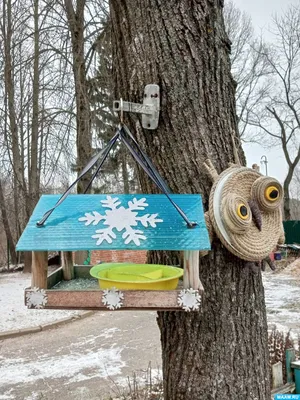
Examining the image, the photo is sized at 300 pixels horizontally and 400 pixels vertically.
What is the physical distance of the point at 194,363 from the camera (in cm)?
165

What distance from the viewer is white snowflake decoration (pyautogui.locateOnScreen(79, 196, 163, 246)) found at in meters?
1.23

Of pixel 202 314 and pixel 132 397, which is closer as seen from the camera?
pixel 202 314

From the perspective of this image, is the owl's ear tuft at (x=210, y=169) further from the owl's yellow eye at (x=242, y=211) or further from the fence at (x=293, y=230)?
the fence at (x=293, y=230)

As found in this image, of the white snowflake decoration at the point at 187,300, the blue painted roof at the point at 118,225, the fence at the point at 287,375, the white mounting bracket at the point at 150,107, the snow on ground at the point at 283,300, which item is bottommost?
the snow on ground at the point at 283,300

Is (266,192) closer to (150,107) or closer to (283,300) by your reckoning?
(150,107)

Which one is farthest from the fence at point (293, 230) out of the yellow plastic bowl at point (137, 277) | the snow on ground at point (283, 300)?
the yellow plastic bowl at point (137, 277)

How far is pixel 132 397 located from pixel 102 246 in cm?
233

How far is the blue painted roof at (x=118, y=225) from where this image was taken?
1217mm

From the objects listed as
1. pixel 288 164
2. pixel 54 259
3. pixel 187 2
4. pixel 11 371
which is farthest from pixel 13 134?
pixel 187 2

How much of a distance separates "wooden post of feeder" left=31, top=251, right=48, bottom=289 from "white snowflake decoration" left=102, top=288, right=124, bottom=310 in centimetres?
22

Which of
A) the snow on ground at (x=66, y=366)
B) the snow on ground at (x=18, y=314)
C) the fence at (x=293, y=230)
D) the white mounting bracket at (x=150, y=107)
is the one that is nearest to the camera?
the white mounting bracket at (x=150, y=107)

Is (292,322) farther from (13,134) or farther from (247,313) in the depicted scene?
(13,134)

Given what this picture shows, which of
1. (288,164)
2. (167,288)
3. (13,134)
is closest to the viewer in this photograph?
(167,288)

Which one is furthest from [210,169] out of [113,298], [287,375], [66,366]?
[66,366]
